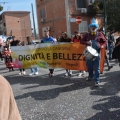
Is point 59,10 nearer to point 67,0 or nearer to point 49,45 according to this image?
point 67,0

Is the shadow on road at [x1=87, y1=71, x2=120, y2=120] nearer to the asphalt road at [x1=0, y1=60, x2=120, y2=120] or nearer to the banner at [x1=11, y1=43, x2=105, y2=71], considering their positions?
the asphalt road at [x1=0, y1=60, x2=120, y2=120]

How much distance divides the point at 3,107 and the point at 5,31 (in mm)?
61637

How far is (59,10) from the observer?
101ft

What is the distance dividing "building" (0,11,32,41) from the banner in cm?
5398

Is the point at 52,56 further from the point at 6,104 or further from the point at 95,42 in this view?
the point at 6,104

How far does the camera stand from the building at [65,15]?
29344 millimetres

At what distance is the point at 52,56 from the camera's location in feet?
25.5

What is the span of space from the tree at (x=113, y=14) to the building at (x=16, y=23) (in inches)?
1518

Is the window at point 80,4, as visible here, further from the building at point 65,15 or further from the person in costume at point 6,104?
the person in costume at point 6,104

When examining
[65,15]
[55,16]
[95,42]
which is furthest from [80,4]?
[95,42]

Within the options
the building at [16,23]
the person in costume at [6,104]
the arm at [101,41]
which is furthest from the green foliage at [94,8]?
the building at [16,23]

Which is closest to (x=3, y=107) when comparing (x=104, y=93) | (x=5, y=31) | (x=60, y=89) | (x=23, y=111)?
(x=23, y=111)

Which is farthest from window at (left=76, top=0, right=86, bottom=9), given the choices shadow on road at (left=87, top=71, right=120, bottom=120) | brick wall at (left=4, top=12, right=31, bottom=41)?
brick wall at (left=4, top=12, right=31, bottom=41)

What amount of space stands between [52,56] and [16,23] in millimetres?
57991
